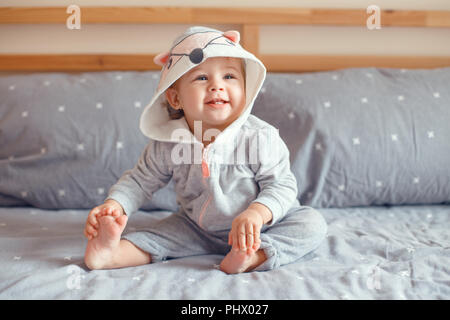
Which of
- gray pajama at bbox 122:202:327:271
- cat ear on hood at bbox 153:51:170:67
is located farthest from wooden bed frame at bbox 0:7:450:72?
gray pajama at bbox 122:202:327:271

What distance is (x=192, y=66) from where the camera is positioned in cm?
102

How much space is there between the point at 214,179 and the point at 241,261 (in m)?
0.22

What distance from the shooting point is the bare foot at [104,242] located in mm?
933

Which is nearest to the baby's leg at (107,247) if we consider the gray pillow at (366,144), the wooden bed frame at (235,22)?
the gray pillow at (366,144)

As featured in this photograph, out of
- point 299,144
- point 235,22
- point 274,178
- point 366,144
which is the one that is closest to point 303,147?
point 299,144

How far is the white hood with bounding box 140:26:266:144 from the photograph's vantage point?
1.03 metres

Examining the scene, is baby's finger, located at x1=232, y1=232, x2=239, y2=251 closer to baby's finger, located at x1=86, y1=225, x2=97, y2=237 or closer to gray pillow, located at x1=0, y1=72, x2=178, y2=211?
baby's finger, located at x1=86, y1=225, x2=97, y2=237

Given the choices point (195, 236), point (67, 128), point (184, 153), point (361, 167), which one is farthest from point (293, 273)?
point (67, 128)

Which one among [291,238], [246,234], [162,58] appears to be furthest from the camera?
[162,58]

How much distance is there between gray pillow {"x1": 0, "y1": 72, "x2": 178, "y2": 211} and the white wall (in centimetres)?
44

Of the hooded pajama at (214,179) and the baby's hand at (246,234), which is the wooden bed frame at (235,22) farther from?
the baby's hand at (246,234)

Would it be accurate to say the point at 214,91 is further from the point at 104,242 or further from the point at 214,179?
the point at 104,242

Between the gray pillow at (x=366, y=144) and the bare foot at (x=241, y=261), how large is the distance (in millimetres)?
462

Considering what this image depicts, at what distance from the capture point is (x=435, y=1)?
185 centimetres
